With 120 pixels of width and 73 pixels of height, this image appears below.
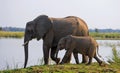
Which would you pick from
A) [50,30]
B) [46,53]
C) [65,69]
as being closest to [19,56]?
[46,53]

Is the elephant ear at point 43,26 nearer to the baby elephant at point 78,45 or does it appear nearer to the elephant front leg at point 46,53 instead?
the elephant front leg at point 46,53

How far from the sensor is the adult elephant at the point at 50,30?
10.6 meters

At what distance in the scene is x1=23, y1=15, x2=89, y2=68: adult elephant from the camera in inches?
416

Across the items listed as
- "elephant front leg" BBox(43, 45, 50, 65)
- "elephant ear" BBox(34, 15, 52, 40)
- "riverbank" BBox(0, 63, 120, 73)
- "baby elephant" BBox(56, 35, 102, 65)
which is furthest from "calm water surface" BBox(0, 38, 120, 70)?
"riverbank" BBox(0, 63, 120, 73)

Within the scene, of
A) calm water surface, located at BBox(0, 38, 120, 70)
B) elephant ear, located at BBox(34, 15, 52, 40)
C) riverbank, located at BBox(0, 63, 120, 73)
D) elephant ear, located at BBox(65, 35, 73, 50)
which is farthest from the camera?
calm water surface, located at BBox(0, 38, 120, 70)

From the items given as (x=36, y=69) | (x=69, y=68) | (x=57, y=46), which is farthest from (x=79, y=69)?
(x=57, y=46)

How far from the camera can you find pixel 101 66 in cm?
968

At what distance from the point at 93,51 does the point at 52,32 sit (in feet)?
4.55

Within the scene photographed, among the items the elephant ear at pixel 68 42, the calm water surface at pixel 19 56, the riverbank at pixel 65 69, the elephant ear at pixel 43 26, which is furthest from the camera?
the calm water surface at pixel 19 56

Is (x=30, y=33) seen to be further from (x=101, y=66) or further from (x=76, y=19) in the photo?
(x=101, y=66)

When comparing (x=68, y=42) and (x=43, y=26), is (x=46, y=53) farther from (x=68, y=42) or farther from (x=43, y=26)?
(x=68, y=42)

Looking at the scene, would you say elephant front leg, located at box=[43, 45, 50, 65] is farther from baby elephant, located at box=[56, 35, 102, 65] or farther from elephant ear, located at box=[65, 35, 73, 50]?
elephant ear, located at box=[65, 35, 73, 50]

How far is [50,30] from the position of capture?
10.6 meters

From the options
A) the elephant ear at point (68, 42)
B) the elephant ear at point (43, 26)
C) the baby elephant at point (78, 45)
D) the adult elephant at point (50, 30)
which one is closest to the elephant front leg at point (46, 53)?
the adult elephant at point (50, 30)
